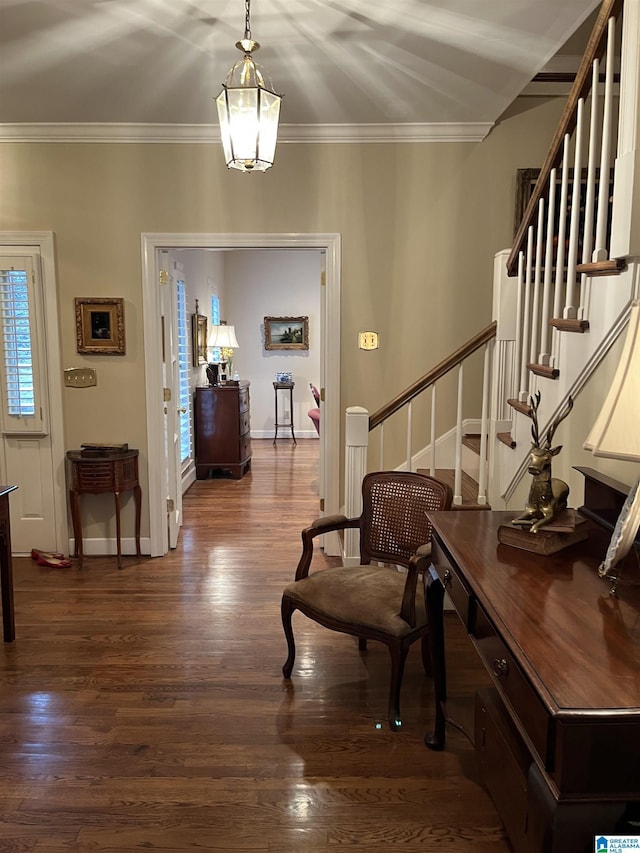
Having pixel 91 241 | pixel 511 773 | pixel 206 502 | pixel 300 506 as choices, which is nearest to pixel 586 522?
pixel 511 773

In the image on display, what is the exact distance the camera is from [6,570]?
301cm

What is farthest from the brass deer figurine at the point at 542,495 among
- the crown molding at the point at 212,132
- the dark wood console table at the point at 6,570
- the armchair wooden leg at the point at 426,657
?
the crown molding at the point at 212,132

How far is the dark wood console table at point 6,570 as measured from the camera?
9.70 feet

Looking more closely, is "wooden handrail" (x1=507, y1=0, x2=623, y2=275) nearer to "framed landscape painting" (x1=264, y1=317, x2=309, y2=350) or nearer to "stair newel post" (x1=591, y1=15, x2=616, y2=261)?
"stair newel post" (x1=591, y1=15, x2=616, y2=261)

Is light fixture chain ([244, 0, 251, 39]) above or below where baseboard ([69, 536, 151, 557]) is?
above

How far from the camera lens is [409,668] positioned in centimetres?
288

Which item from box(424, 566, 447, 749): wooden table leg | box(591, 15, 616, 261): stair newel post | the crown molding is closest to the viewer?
box(591, 15, 616, 261): stair newel post

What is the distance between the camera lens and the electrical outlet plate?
416 centimetres

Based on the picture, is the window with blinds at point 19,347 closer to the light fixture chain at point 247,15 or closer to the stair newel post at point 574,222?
the light fixture chain at point 247,15

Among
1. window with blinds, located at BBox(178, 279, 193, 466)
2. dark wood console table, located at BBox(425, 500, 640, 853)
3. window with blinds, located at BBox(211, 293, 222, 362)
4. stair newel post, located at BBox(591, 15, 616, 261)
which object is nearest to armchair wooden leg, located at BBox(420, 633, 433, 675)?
dark wood console table, located at BBox(425, 500, 640, 853)

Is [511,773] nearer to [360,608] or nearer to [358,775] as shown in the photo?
[358,775]

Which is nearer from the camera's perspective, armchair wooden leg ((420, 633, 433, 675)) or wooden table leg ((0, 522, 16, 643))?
armchair wooden leg ((420, 633, 433, 675))

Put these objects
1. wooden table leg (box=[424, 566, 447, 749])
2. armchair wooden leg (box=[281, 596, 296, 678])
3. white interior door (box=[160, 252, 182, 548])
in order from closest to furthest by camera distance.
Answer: wooden table leg (box=[424, 566, 447, 749]) < armchair wooden leg (box=[281, 596, 296, 678]) < white interior door (box=[160, 252, 182, 548])

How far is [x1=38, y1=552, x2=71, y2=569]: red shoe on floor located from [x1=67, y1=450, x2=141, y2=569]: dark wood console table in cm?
9
